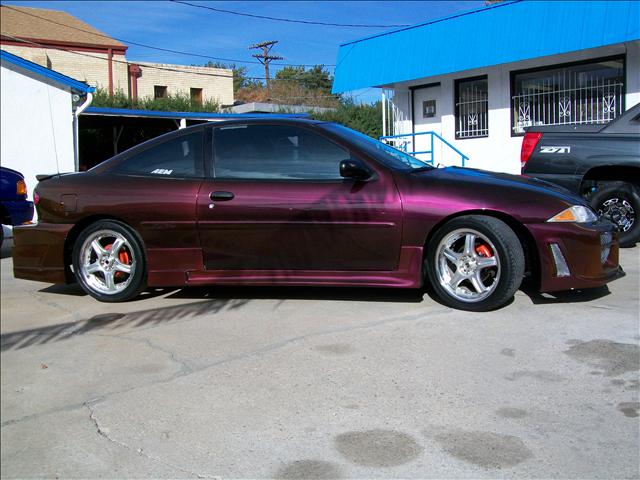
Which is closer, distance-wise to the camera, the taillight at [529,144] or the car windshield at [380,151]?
the car windshield at [380,151]

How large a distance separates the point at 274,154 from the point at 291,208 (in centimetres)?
58

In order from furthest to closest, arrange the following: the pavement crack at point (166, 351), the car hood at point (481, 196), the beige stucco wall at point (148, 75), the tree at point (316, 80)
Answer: the beige stucco wall at point (148, 75) → the tree at point (316, 80) → the car hood at point (481, 196) → the pavement crack at point (166, 351)

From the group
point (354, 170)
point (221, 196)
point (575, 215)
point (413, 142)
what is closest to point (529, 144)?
point (575, 215)

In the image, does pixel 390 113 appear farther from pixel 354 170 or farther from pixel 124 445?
pixel 124 445

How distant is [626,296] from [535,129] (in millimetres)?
3019

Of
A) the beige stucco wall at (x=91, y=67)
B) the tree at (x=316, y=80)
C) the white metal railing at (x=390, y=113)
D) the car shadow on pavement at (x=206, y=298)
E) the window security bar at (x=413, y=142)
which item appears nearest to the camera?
the car shadow on pavement at (x=206, y=298)

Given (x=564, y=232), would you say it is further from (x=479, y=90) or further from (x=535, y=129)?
(x=479, y=90)

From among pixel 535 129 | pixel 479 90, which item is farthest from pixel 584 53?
pixel 535 129

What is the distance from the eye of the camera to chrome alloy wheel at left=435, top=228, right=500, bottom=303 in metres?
4.93

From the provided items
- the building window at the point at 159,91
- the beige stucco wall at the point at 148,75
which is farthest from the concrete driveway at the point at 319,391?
the building window at the point at 159,91

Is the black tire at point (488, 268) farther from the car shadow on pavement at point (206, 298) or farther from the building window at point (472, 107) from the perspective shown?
the building window at point (472, 107)

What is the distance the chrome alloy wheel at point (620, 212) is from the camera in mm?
7661

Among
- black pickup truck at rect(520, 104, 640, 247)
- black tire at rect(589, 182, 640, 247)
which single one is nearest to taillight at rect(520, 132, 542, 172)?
black pickup truck at rect(520, 104, 640, 247)

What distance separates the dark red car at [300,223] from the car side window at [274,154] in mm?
10
